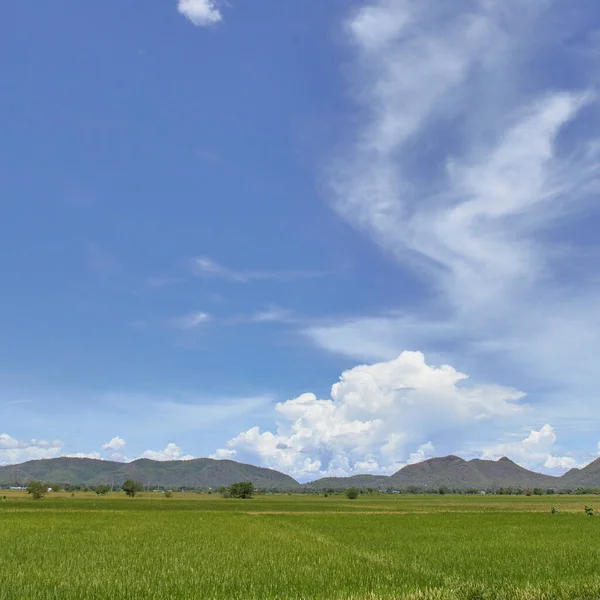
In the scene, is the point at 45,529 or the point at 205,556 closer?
the point at 205,556

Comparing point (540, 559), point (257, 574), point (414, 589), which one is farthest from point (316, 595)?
point (540, 559)

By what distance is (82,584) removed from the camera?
19.4 m

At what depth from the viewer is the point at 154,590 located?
722 inches

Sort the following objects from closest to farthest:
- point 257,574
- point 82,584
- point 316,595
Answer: point 316,595 < point 82,584 < point 257,574

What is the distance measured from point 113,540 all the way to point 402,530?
78.8 ft

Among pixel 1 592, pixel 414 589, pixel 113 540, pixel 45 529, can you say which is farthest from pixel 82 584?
pixel 45 529

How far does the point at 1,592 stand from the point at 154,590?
5.21 metres

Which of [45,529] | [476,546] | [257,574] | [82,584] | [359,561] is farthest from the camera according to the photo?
[45,529]

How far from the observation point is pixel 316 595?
687 inches

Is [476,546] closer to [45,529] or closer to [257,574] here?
[257,574]

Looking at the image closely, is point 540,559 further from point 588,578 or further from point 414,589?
point 414,589

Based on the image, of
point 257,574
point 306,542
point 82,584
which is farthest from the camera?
point 306,542

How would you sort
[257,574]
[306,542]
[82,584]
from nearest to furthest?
[82,584]
[257,574]
[306,542]

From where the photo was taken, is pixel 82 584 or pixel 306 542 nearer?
pixel 82 584
